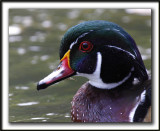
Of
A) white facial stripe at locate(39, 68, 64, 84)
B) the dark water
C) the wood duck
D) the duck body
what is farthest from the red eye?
the dark water

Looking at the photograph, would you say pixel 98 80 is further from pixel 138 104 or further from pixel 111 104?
pixel 138 104

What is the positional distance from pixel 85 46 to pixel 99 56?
0.23m

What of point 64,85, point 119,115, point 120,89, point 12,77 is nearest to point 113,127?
point 119,115

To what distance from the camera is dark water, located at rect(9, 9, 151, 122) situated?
6422 mm

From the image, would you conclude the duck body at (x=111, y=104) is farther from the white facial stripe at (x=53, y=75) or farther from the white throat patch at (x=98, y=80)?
the white facial stripe at (x=53, y=75)

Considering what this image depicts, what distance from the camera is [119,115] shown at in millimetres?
5422

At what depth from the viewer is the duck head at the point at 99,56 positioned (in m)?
5.36

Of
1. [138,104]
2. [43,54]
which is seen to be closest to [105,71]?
[138,104]

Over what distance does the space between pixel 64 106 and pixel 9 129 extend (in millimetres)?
1321

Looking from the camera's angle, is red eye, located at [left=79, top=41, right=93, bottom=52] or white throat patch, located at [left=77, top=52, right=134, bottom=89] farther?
white throat patch, located at [left=77, top=52, right=134, bottom=89]

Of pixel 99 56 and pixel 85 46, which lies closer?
pixel 85 46

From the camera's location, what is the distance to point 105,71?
562 centimetres

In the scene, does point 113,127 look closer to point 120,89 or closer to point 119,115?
point 119,115

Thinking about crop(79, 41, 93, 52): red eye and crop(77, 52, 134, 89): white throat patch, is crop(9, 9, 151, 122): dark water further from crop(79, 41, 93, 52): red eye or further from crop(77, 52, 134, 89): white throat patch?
crop(79, 41, 93, 52): red eye
